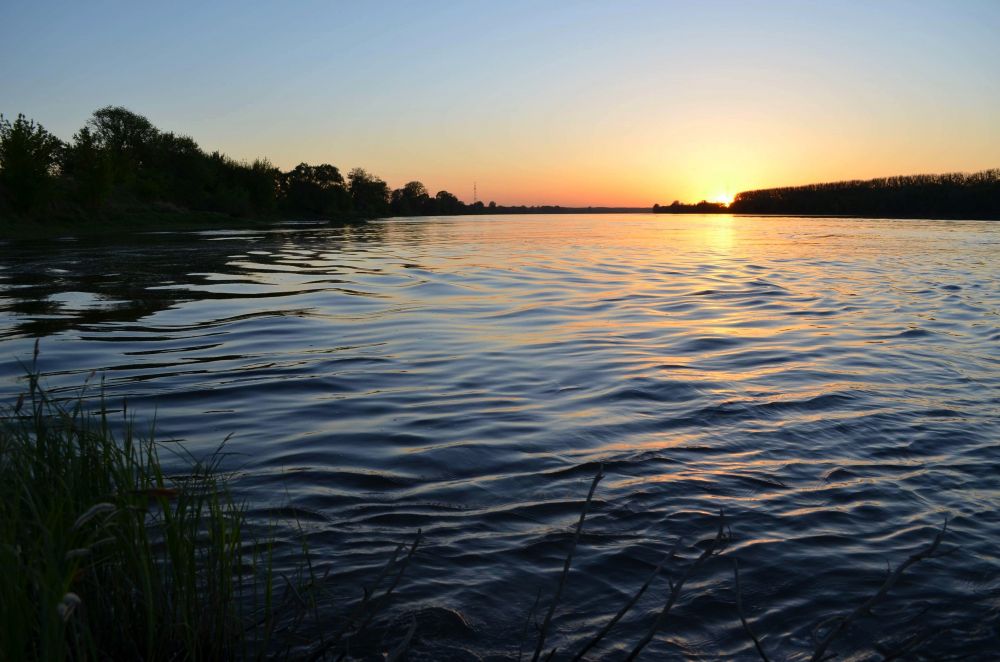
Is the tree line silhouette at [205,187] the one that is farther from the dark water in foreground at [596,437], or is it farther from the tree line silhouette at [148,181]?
the dark water in foreground at [596,437]

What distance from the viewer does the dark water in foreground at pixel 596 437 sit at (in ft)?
11.9

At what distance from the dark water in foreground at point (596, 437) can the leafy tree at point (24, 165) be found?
37.5 meters

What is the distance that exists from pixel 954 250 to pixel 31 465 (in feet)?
126

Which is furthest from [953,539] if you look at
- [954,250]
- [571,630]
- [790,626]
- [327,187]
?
→ [327,187]

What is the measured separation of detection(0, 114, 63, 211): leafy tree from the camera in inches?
1807

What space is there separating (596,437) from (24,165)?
51291 mm

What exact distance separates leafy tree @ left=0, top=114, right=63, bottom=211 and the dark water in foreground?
123 ft

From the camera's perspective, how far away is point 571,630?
3.32 m

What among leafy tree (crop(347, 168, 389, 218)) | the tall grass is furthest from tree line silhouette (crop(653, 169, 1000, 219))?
the tall grass

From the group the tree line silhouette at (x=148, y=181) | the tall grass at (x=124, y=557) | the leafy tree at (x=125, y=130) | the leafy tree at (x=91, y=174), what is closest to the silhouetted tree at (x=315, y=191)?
the tree line silhouette at (x=148, y=181)

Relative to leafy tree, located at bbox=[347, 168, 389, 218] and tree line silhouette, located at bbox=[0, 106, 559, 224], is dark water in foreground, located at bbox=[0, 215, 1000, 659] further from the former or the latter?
leafy tree, located at bbox=[347, 168, 389, 218]

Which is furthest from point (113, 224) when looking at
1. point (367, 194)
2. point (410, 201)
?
point (410, 201)

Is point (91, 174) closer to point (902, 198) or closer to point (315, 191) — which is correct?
point (315, 191)

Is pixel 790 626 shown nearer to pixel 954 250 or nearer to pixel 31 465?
pixel 31 465
